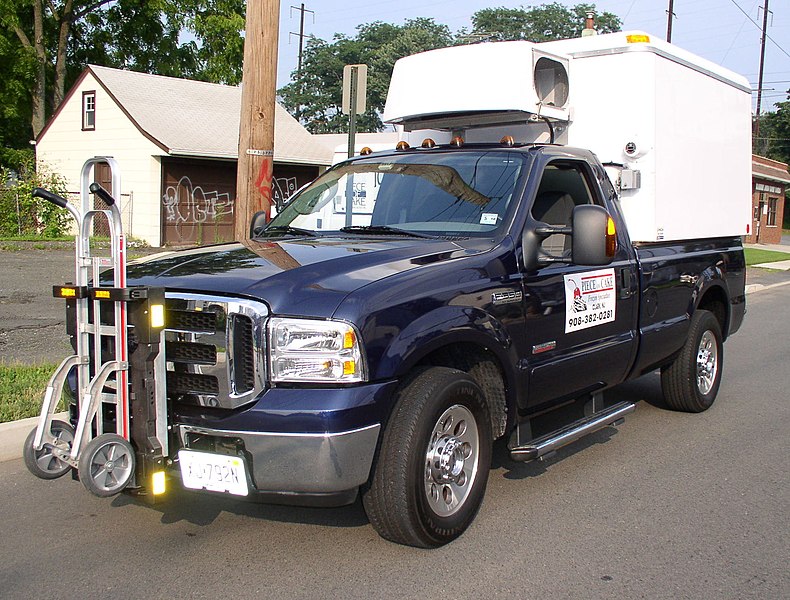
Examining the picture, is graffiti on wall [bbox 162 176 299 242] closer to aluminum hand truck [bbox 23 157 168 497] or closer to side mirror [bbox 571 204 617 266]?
side mirror [bbox 571 204 617 266]

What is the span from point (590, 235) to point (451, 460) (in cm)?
143

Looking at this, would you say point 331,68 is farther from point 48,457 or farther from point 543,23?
point 48,457

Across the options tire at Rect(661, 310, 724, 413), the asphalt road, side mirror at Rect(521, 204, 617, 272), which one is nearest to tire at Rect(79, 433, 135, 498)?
the asphalt road

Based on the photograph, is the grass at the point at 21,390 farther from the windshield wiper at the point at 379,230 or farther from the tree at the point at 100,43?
the tree at the point at 100,43

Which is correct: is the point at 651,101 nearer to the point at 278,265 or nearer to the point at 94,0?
the point at 278,265

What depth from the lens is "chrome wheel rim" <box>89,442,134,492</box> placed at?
361 centimetres

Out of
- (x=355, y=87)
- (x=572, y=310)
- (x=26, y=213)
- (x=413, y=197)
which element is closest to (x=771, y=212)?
(x=26, y=213)

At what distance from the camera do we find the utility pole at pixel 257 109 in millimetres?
7574

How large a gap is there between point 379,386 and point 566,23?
2500 inches

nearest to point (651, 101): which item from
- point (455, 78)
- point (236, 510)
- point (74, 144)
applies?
point (455, 78)

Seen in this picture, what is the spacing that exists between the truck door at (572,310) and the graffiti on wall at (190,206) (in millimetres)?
20160

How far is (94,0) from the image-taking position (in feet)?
110

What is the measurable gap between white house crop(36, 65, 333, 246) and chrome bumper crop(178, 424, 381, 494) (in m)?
21.0

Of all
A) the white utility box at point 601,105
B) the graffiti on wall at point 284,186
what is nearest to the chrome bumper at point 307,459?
the white utility box at point 601,105
